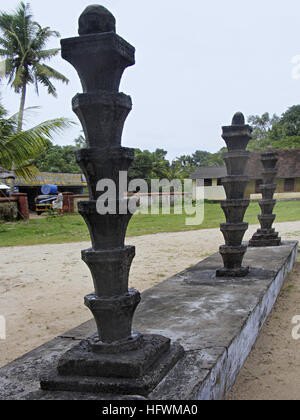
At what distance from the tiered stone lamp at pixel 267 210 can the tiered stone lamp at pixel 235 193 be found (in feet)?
7.65

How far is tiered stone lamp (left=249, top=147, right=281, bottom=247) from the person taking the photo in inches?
287

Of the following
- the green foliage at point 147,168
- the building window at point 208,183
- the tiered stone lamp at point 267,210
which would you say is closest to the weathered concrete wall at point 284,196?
the building window at point 208,183

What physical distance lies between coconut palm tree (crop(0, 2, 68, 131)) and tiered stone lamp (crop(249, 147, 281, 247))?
66.9 ft

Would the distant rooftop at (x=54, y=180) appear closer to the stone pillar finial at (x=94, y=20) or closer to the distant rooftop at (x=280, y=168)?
the distant rooftop at (x=280, y=168)

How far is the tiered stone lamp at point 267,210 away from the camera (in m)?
7.28

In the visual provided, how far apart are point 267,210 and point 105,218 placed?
18.8 feet

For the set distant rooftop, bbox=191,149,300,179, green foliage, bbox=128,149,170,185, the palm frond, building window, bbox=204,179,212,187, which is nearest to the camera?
the palm frond

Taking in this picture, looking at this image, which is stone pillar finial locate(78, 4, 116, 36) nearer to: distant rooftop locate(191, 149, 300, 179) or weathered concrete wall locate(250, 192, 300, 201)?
weathered concrete wall locate(250, 192, 300, 201)

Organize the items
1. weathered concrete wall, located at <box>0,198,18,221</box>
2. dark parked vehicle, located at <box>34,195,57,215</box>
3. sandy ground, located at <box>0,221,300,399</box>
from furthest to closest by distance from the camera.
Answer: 1. dark parked vehicle, located at <box>34,195,57,215</box>
2. weathered concrete wall, located at <box>0,198,18,221</box>
3. sandy ground, located at <box>0,221,300,399</box>

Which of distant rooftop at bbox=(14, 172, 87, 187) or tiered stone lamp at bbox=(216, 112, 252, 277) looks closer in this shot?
tiered stone lamp at bbox=(216, 112, 252, 277)

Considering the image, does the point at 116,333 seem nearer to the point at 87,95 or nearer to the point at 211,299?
the point at 87,95

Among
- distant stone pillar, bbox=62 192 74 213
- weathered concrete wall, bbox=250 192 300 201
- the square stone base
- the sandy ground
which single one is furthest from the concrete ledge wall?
weathered concrete wall, bbox=250 192 300 201

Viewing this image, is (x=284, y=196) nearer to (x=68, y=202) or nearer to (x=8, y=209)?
(x=68, y=202)

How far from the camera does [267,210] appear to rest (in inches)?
294
